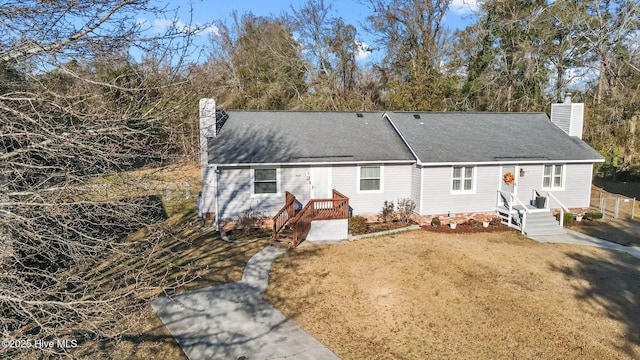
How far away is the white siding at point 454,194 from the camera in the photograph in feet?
55.6

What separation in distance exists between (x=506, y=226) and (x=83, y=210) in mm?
16266

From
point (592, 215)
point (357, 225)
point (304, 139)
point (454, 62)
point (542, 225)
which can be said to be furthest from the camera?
point (454, 62)

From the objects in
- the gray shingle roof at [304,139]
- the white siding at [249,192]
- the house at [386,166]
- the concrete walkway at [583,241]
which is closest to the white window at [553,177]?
the house at [386,166]

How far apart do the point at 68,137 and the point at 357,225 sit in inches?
492

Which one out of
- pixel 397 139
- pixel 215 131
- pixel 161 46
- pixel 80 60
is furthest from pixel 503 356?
pixel 215 131

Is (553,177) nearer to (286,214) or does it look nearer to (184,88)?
(286,214)

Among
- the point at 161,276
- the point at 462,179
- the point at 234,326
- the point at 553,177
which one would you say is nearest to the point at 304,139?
the point at 462,179

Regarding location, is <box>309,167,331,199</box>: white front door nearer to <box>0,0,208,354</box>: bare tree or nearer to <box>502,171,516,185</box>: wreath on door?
<box>502,171,516,185</box>: wreath on door

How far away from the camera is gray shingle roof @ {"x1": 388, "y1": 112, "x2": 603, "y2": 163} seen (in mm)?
17484

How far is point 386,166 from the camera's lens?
17.3m

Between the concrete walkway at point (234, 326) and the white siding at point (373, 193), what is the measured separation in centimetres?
684

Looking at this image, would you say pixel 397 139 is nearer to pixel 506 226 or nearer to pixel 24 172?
pixel 506 226

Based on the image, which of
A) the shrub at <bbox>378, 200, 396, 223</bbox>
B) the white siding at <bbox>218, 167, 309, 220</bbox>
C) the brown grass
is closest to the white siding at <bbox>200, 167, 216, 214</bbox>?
the white siding at <bbox>218, 167, 309, 220</bbox>

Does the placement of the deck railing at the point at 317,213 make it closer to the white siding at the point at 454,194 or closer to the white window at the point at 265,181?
the white window at the point at 265,181
